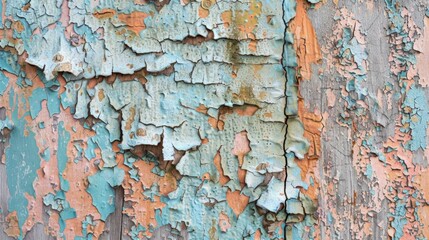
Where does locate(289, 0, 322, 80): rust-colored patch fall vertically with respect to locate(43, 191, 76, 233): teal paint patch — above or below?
above

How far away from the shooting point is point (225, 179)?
134 cm

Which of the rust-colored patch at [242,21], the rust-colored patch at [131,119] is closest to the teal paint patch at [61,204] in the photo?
the rust-colored patch at [131,119]

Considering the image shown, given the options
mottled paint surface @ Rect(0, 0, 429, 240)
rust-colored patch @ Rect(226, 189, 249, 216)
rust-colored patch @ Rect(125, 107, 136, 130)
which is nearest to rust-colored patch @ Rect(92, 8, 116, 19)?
mottled paint surface @ Rect(0, 0, 429, 240)

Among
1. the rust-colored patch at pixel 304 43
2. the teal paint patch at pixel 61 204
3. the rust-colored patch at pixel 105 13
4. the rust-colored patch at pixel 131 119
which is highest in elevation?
the rust-colored patch at pixel 105 13

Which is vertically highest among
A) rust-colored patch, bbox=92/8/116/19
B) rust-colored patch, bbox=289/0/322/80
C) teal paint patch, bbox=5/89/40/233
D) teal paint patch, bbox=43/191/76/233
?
rust-colored patch, bbox=92/8/116/19

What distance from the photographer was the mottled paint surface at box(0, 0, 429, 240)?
134cm

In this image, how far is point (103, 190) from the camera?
136 centimetres

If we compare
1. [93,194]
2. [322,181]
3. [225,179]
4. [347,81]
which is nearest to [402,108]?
[347,81]

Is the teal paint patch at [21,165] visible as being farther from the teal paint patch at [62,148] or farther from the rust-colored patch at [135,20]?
the rust-colored patch at [135,20]

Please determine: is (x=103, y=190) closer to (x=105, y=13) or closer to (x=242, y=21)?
(x=105, y=13)

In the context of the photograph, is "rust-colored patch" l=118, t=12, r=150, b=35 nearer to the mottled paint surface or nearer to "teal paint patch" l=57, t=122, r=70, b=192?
the mottled paint surface

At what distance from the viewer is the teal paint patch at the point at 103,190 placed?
4.45 ft

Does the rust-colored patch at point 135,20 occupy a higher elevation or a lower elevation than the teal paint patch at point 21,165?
higher

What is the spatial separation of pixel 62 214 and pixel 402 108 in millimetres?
898
